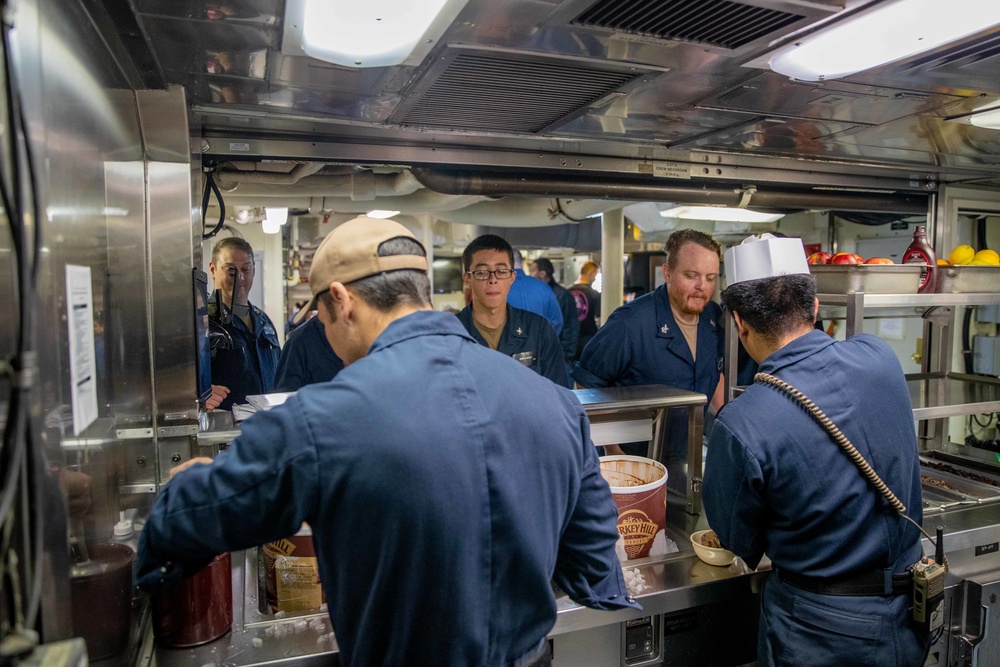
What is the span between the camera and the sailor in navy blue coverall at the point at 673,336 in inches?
111

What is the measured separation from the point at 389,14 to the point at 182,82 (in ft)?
2.34

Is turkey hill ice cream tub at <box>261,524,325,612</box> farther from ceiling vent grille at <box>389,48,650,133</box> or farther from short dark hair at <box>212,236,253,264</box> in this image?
short dark hair at <box>212,236,253,264</box>

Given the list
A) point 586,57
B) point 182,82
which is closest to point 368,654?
point 586,57

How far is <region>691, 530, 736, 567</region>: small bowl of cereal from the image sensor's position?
6.18ft

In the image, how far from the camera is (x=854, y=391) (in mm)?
1597

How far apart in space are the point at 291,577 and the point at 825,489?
132 cm

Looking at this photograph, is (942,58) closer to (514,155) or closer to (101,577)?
(514,155)

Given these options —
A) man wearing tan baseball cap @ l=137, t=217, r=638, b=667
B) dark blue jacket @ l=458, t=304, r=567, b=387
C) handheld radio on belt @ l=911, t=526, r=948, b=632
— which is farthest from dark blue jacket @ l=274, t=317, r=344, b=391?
handheld radio on belt @ l=911, t=526, r=948, b=632

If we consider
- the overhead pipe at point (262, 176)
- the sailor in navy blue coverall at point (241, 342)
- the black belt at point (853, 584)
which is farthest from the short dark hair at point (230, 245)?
the black belt at point (853, 584)

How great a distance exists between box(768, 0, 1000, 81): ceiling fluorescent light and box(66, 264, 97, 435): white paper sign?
1464 millimetres

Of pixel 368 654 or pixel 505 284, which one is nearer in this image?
pixel 368 654

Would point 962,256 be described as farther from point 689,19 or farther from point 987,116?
point 689,19

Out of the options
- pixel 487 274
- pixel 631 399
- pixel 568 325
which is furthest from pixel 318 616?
pixel 568 325

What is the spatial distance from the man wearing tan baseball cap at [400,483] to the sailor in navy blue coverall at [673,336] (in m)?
1.64
